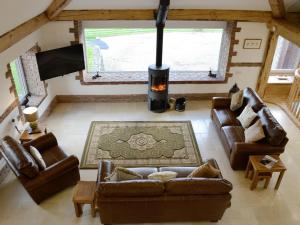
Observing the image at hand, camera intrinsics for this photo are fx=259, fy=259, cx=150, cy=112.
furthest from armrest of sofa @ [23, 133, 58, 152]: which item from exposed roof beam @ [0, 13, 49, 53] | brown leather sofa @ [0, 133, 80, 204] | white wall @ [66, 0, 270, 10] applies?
white wall @ [66, 0, 270, 10]

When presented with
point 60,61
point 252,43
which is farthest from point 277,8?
point 60,61

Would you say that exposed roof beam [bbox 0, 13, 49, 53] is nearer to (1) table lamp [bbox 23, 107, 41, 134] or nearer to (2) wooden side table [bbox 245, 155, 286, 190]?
(1) table lamp [bbox 23, 107, 41, 134]

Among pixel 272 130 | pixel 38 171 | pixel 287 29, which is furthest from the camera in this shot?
pixel 287 29

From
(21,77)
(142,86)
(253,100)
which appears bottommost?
(142,86)

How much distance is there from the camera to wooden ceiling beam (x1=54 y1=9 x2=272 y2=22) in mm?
6156

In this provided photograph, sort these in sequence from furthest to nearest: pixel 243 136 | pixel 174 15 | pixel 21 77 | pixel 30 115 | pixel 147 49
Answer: pixel 147 49
pixel 174 15
pixel 21 77
pixel 243 136
pixel 30 115

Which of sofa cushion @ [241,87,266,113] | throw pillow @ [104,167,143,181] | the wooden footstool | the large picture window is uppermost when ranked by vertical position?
the large picture window

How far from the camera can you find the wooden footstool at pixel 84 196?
3853 millimetres

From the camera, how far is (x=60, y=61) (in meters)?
6.33

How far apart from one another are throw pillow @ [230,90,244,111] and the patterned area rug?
1136 mm

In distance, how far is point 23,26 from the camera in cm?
490

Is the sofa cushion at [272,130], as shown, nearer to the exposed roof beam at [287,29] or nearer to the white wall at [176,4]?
the exposed roof beam at [287,29]

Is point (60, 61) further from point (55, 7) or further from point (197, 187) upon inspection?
point (197, 187)

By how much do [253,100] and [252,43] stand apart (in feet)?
6.35
